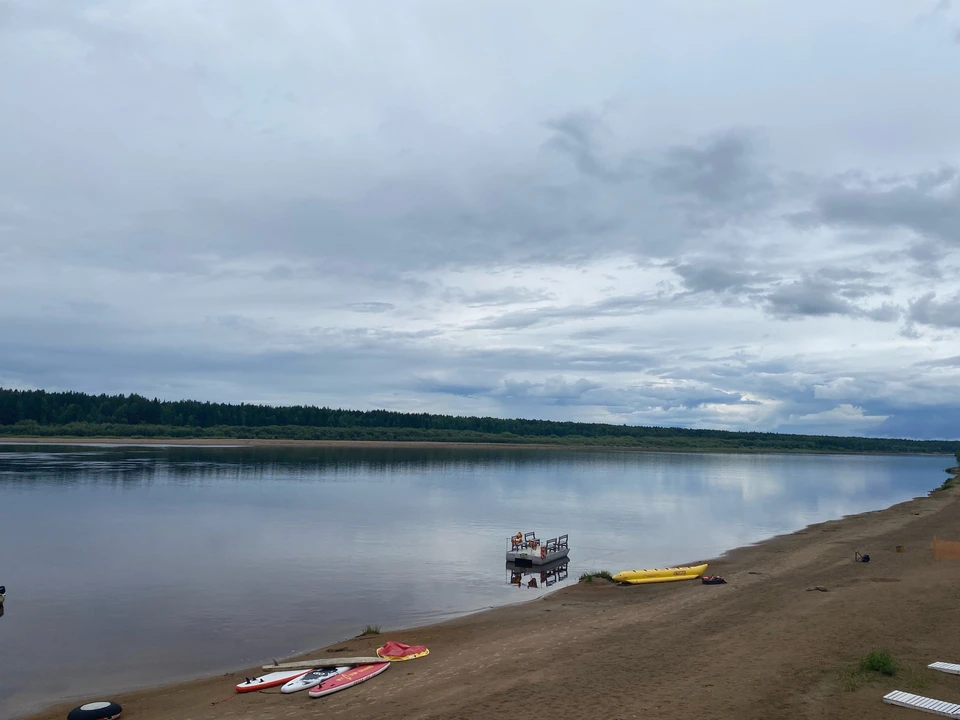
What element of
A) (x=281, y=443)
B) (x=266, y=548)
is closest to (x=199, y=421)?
(x=281, y=443)

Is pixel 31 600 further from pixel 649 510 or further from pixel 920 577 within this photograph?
pixel 649 510

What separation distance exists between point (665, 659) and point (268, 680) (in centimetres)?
865

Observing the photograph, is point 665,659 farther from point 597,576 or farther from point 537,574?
point 537,574

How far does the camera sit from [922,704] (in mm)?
11719

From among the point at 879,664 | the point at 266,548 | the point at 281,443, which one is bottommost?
the point at 266,548

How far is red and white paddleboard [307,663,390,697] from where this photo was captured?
1484cm

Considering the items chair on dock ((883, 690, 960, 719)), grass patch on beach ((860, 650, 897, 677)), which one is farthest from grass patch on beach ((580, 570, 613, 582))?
chair on dock ((883, 690, 960, 719))

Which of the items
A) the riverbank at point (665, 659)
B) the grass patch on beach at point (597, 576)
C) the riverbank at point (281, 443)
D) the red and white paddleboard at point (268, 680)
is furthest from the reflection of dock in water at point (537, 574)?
the riverbank at point (281, 443)

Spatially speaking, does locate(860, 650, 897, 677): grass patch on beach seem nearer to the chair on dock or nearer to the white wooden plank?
the white wooden plank

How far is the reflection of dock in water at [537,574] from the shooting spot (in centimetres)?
2992

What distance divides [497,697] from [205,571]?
20.5 m

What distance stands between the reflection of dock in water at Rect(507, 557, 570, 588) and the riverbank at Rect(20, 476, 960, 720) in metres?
3.74

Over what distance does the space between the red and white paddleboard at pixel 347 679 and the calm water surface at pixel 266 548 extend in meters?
2.87

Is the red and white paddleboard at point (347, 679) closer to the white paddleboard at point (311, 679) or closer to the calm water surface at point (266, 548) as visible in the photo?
the white paddleboard at point (311, 679)
